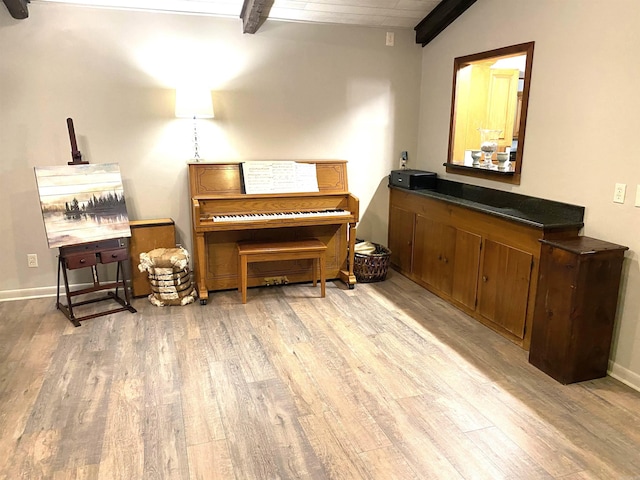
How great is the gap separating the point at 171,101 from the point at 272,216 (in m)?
1.32

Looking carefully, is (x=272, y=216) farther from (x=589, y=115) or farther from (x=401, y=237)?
(x=589, y=115)

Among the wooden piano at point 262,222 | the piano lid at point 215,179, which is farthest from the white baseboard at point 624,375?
the piano lid at point 215,179

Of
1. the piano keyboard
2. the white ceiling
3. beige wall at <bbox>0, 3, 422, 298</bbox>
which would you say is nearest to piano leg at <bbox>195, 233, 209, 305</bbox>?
the piano keyboard

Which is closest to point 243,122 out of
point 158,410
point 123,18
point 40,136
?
point 123,18

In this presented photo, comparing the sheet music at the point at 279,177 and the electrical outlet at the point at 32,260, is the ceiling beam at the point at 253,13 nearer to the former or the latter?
the sheet music at the point at 279,177

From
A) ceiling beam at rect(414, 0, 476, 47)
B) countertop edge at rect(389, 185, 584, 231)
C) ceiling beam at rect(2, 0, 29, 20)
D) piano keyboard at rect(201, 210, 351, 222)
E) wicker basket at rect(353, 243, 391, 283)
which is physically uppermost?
ceiling beam at rect(414, 0, 476, 47)

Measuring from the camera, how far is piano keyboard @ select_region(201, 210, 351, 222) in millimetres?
3871

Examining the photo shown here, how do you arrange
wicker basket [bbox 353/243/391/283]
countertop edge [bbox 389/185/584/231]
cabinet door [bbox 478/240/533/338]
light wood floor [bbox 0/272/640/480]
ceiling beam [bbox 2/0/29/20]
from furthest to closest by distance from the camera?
wicker basket [bbox 353/243/391/283]
ceiling beam [bbox 2/0/29/20]
cabinet door [bbox 478/240/533/338]
countertop edge [bbox 389/185/584/231]
light wood floor [bbox 0/272/640/480]

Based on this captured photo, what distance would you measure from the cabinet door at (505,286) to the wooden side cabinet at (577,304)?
10.6 inches

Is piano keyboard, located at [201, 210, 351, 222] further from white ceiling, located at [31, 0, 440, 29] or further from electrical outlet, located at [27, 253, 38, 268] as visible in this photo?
white ceiling, located at [31, 0, 440, 29]

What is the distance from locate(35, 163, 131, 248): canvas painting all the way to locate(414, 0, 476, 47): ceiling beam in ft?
9.80

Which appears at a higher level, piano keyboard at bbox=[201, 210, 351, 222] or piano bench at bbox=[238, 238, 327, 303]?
piano keyboard at bbox=[201, 210, 351, 222]

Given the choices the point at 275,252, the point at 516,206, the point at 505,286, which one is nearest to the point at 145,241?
the point at 275,252

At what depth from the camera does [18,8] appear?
138 inches
